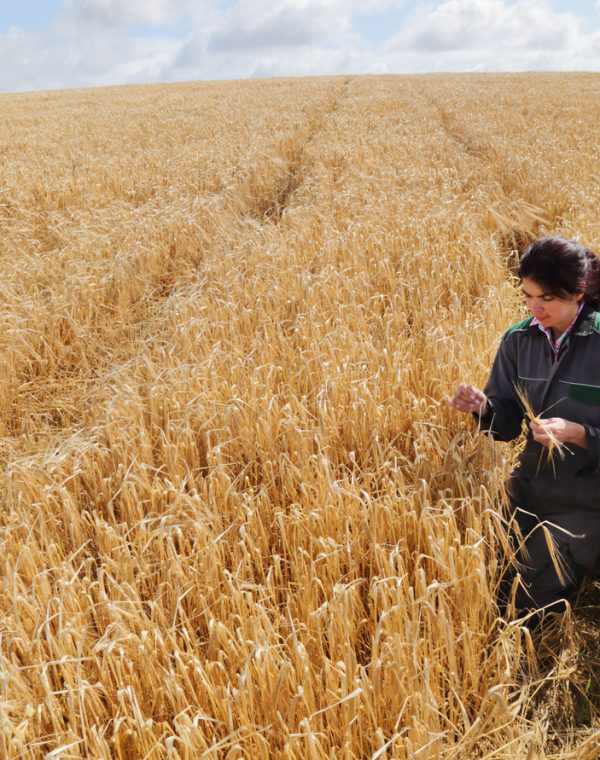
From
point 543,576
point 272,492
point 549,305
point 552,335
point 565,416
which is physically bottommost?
point 543,576

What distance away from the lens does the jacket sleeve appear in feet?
7.85

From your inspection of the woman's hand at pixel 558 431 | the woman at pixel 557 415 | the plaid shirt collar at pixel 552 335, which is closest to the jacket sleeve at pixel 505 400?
the woman at pixel 557 415

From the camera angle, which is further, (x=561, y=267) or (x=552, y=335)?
(x=552, y=335)

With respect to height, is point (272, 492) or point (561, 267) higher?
point (561, 267)

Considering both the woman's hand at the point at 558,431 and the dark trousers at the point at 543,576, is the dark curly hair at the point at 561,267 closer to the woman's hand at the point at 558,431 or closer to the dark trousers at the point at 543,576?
the woman's hand at the point at 558,431

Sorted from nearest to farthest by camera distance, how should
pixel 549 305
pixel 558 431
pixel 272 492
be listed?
pixel 558 431, pixel 549 305, pixel 272 492

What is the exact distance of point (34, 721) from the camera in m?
1.52

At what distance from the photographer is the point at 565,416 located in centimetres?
222

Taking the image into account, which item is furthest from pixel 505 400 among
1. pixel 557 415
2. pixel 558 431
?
pixel 558 431

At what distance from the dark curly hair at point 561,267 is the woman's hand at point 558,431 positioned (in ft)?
1.49

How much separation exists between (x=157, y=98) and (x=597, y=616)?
31559 millimetres

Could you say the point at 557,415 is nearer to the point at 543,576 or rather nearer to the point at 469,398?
the point at 469,398

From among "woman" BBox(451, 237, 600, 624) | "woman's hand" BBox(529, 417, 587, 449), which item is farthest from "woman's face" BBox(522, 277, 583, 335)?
"woman's hand" BBox(529, 417, 587, 449)

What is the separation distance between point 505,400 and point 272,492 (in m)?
1.03
